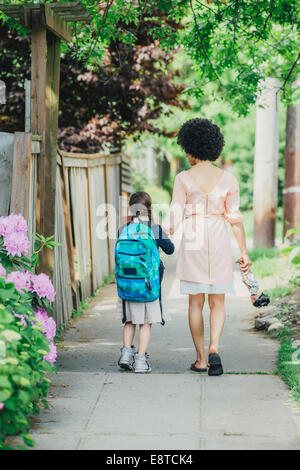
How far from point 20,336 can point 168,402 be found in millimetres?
1396

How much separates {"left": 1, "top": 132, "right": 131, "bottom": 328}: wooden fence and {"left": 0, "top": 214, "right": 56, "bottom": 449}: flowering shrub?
808mm

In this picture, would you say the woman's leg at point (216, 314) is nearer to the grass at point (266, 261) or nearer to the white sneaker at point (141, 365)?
the white sneaker at point (141, 365)

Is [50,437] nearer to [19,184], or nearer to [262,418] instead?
[262,418]

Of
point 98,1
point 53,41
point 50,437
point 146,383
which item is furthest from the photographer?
point 98,1

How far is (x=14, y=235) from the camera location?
4457 mm

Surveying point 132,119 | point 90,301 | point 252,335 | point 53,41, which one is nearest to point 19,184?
point 53,41

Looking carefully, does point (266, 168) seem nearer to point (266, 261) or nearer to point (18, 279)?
point (266, 261)

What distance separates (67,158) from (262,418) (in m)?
4.61

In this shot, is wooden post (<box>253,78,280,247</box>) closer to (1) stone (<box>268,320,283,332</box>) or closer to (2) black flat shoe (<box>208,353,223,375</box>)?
(1) stone (<box>268,320,283,332</box>)

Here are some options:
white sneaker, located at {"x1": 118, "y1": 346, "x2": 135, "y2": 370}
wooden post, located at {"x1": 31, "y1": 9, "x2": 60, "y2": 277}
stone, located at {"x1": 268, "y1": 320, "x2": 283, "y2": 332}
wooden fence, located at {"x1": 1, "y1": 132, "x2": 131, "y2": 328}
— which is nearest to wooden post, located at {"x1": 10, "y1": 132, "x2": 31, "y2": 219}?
wooden fence, located at {"x1": 1, "y1": 132, "x2": 131, "y2": 328}

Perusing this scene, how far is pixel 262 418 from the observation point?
4.27 m

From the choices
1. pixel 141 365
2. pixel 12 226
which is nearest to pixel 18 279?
pixel 12 226

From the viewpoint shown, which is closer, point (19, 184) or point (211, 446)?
point (211, 446)
